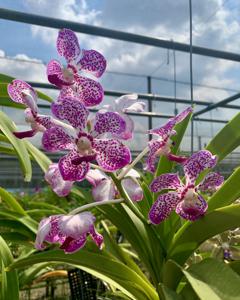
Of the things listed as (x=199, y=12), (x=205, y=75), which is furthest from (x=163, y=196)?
(x=205, y=75)

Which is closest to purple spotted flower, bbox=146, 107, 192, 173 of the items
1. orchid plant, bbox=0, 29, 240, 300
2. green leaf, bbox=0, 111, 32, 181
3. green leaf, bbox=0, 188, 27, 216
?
orchid plant, bbox=0, 29, 240, 300

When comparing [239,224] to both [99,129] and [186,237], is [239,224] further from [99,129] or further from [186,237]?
[99,129]

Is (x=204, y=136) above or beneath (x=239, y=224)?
above

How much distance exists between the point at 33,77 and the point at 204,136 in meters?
3.14

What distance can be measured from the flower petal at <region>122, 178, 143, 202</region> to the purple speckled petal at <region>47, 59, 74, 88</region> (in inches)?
7.1

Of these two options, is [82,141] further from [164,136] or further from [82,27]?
[82,27]

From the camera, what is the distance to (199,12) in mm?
2305

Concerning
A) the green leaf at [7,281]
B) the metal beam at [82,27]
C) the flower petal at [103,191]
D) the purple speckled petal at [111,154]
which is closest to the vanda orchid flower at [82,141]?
the purple speckled petal at [111,154]

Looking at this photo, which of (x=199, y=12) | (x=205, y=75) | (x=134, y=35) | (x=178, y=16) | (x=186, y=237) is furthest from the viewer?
(x=205, y=75)

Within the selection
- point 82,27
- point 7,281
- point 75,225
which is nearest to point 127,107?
point 75,225

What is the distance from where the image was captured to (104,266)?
0.58m

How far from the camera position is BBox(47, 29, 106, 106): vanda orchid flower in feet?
1.49

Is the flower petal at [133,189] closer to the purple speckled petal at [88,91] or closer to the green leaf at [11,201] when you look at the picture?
the purple speckled petal at [88,91]

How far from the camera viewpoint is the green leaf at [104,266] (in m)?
0.57
